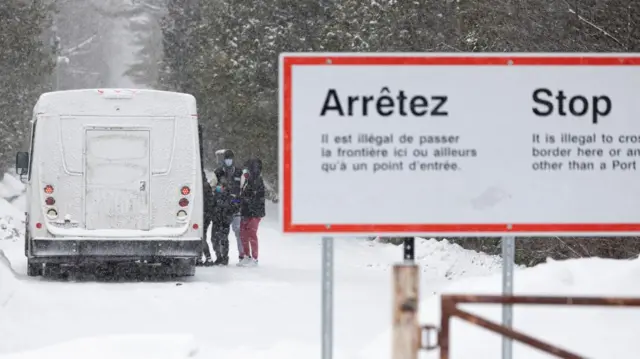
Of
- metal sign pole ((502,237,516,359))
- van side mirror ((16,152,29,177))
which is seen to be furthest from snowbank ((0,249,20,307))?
metal sign pole ((502,237,516,359))

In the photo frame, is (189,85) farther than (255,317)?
Yes

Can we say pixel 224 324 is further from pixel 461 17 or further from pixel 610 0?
pixel 461 17

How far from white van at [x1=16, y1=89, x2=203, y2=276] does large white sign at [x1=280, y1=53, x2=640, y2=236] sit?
1058 cm

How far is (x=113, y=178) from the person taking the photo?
55.8ft

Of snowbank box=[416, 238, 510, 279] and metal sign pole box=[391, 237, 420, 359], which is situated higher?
metal sign pole box=[391, 237, 420, 359]

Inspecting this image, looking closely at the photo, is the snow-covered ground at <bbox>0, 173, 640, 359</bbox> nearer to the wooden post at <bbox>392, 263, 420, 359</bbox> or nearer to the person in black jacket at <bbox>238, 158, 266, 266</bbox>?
the person in black jacket at <bbox>238, 158, 266, 266</bbox>

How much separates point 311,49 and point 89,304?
20928 millimetres

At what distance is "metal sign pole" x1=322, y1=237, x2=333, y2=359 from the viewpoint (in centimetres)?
675

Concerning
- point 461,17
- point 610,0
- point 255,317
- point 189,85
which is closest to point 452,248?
point 461,17

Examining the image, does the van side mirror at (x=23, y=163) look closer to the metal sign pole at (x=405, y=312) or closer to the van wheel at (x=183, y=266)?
the van wheel at (x=183, y=266)

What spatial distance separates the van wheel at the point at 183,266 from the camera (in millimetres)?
17922

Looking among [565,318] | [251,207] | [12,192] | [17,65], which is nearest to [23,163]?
[251,207]

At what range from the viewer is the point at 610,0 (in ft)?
53.7

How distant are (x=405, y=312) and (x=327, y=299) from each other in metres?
0.98
